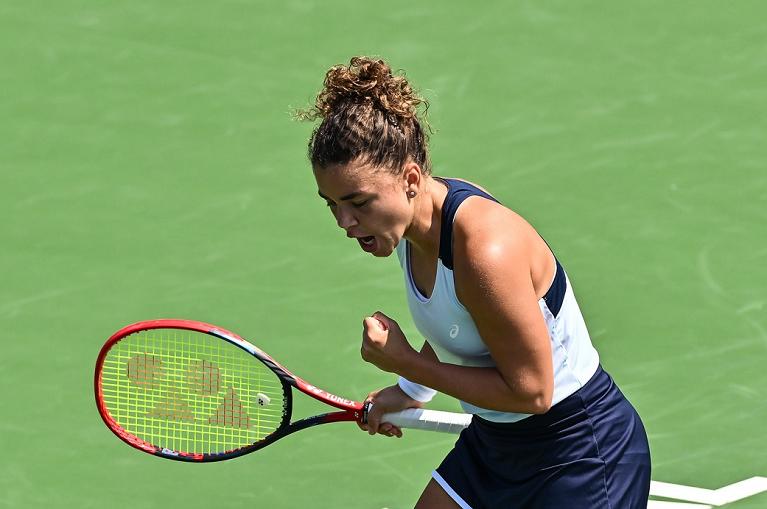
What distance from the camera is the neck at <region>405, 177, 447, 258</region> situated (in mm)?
4883

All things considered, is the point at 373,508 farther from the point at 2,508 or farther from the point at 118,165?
the point at 118,165

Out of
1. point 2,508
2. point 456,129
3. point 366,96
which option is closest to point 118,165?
point 456,129

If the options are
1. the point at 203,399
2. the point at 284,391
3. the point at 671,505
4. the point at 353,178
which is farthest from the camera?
the point at 671,505

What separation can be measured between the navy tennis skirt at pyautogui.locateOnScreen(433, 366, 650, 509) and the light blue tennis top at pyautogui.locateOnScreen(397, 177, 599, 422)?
0.22ft

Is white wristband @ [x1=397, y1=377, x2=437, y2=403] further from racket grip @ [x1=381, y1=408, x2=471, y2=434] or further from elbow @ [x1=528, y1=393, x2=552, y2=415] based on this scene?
elbow @ [x1=528, y1=393, x2=552, y2=415]

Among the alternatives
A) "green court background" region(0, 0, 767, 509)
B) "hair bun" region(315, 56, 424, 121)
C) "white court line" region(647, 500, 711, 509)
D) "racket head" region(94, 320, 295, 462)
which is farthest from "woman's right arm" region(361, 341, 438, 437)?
"white court line" region(647, 500, 711, 509)

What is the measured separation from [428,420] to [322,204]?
3.17 meters

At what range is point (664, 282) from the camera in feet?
26.0

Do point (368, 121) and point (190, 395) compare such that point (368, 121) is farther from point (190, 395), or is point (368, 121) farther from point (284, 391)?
point (190, 395)

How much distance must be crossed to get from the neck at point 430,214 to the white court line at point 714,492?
6.98 ft

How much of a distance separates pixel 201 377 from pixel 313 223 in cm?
235

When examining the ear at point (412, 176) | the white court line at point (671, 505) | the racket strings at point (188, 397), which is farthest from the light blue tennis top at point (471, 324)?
the white court line at point (671, 505)

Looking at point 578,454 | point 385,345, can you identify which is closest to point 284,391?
point 385,345

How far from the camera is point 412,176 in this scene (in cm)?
483
